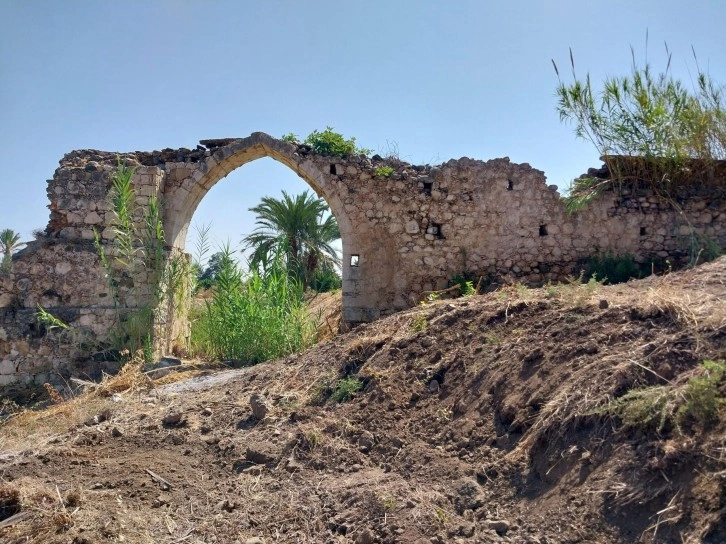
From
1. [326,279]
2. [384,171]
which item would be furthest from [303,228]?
[384,171]

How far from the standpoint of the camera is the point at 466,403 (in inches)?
170

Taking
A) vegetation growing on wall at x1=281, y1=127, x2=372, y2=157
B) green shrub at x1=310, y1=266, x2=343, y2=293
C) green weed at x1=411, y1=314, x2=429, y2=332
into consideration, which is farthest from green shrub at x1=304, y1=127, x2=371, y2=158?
green shrub at x1=310, y1=266, x2=343, y2=293

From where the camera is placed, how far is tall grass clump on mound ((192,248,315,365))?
836 centimetres

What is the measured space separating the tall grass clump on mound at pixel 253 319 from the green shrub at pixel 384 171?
6.89 ft

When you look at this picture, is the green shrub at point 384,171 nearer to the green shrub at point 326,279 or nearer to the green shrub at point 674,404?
the green shrub at point 674,404

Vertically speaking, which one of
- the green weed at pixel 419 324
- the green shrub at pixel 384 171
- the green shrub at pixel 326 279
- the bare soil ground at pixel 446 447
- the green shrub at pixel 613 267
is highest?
the green shrub at pixel 384 171

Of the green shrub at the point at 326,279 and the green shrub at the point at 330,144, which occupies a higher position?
the green shrub at the point at 330,144

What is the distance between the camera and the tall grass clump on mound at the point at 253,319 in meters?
8.36

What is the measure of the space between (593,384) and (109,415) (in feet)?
13.4

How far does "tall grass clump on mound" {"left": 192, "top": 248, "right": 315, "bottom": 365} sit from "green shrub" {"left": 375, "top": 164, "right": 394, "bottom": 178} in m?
2.10

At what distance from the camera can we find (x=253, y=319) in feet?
27.6

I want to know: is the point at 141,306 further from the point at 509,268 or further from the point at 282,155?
the point at 509,268

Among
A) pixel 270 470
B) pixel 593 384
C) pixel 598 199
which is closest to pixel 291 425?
pixel 270 470

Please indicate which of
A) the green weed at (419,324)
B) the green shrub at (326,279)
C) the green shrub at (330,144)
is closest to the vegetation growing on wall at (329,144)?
the green shrub at (330,144)
